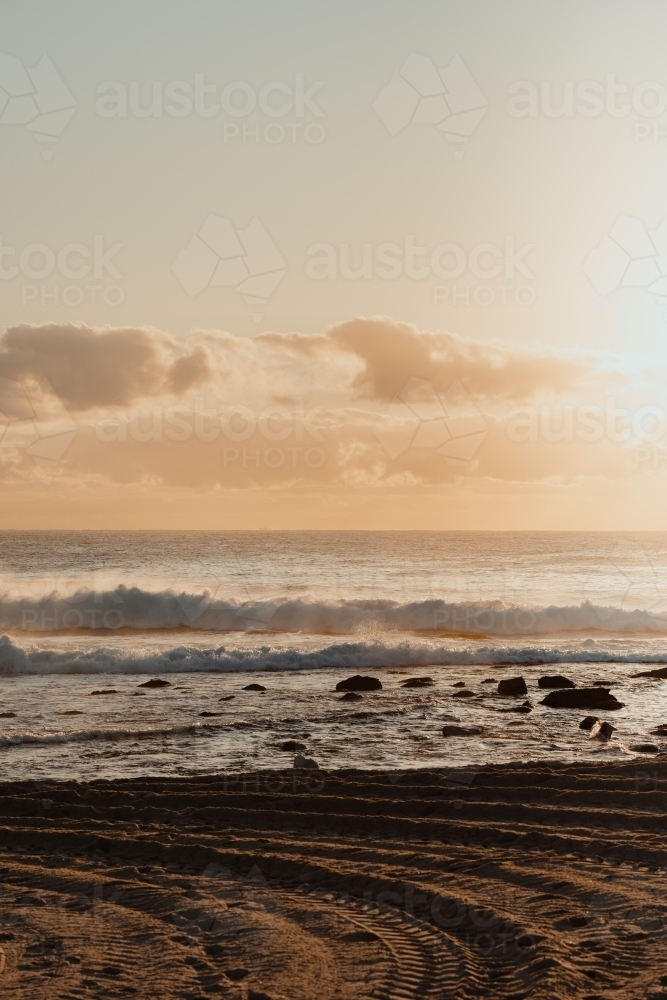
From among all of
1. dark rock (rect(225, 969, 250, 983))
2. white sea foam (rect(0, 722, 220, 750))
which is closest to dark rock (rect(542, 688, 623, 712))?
white sea foam (rect(0, 722, 220, 750))

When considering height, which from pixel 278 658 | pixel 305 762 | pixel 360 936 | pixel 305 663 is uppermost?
pixel 360 936

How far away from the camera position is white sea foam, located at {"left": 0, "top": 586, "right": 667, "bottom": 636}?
35906 mm

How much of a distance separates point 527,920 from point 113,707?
40.1ft

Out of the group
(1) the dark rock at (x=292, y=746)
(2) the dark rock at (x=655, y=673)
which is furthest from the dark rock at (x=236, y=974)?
(2) the dark rock at (x=655, y=673)

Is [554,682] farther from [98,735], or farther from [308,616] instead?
[308,616]

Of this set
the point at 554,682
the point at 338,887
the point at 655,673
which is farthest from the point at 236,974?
the point at 655,673

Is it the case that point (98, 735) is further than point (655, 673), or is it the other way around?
point (655, 673)

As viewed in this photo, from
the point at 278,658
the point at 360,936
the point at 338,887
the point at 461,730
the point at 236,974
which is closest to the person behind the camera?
the point at 236,974

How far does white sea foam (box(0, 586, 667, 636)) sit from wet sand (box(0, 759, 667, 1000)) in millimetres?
24689

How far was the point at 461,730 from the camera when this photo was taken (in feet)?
46.4

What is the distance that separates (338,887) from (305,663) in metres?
17.9

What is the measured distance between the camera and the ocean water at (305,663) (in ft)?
42.4

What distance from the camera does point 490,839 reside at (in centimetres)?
808

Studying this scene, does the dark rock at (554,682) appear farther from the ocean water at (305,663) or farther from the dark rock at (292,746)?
the dark rock at (292,746)
